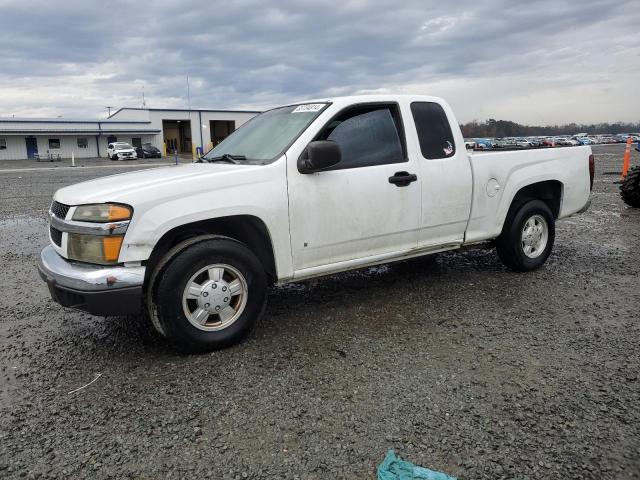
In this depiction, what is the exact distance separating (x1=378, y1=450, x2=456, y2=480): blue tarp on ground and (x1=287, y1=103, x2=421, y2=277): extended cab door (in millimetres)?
1812

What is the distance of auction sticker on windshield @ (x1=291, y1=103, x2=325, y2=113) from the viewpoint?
4.19 meters

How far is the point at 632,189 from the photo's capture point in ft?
33.0

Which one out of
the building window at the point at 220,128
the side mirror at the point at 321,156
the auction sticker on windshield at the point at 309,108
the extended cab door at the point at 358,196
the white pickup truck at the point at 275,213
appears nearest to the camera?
the white pickup truck at the point at 275,213

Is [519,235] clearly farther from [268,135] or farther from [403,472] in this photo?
[403,472]

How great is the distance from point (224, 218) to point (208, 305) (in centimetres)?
65

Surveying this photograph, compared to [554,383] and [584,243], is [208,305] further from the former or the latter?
[584,243]

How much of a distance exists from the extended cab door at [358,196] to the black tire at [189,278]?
0.41 metres

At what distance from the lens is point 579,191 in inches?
225

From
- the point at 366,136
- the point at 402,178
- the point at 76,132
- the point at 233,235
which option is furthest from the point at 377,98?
the point at 76,132

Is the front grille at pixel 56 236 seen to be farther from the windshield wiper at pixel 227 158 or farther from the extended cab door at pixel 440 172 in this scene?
the extended cab door at pixel 440 172

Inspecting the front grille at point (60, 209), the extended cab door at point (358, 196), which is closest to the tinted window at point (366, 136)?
the extended cab door at point (358, 196)

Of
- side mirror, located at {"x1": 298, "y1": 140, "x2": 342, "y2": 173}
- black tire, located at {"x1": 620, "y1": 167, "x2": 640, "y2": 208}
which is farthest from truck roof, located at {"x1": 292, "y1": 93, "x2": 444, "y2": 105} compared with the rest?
black tire, located at {"x1": 620, "y1": 167, "x2": 640, "y2": 208}

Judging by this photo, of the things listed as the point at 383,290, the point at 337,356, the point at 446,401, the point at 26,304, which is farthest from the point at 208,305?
the point at 26,304

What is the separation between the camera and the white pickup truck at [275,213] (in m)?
3.28
